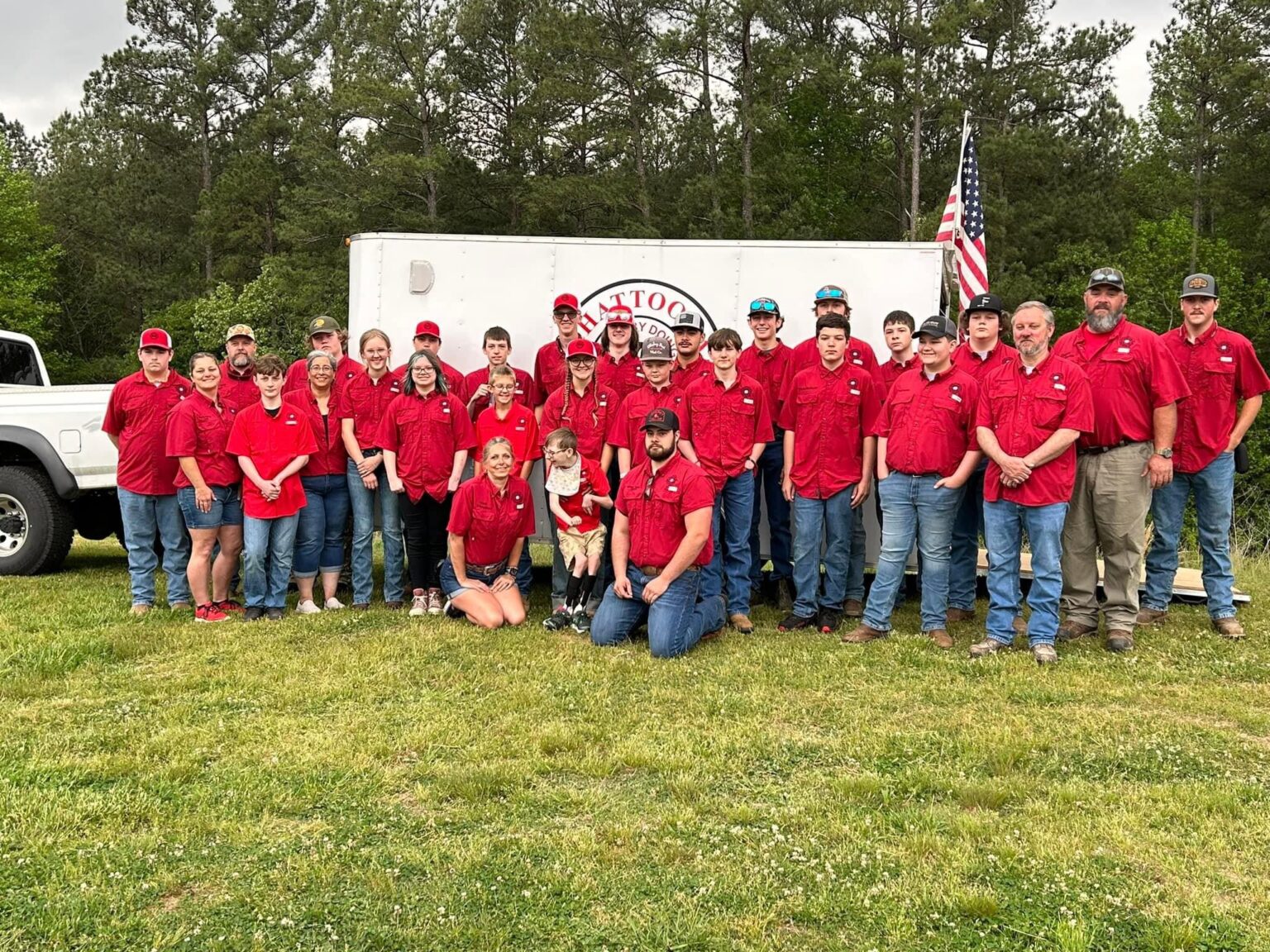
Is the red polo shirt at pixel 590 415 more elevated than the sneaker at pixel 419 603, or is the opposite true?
the red polo shirt at pixel 590 415

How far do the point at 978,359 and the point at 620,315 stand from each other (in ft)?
8.26

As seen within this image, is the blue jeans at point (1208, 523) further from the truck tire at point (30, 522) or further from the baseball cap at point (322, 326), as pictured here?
the truck tire at point (30, 522)

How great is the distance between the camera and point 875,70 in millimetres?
27672

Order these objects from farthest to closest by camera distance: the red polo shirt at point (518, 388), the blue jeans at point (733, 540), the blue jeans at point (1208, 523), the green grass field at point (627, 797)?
the red polo shirt at point (518, 388) < the blue jeans at point (733, 540) < the blue jeans at point (1208, 523) < the green grass field at point (627, 797)

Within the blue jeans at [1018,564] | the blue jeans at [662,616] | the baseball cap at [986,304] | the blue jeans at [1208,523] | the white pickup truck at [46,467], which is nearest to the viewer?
the blue jeans at [1018,564]

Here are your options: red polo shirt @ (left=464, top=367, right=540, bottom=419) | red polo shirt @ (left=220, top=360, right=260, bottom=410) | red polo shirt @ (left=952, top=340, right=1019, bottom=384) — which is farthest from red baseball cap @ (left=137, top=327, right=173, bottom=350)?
red polo shirt @ (left=952, top=340, right=1019, bottom=384)

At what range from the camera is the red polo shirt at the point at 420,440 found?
6980 millimetres

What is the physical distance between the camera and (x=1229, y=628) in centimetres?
646

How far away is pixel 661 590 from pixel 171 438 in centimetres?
348

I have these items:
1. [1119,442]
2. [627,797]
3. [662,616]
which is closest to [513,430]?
[662,616]

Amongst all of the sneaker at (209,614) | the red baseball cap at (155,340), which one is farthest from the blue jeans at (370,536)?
the red baseball cap at (155,340)

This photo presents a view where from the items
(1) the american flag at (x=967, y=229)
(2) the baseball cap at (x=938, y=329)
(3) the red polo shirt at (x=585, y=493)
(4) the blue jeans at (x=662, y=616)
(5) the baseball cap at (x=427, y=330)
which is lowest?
(4) the blue jeans at (x=662, y=616)

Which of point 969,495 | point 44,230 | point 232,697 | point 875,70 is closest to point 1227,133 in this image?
point 875,70

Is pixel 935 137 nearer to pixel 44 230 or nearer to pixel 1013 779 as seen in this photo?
pixel 1013 779
